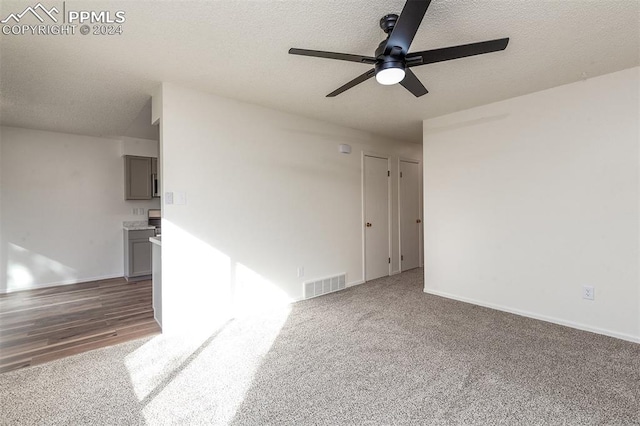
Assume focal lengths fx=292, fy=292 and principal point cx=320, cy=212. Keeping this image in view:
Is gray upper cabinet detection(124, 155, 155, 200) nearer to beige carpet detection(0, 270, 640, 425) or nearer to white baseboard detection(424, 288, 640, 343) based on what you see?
beige carpet detection(0, 270, 640, 425)

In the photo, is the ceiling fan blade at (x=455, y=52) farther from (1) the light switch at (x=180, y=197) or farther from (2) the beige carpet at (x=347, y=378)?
(1) the light switch at (x=180, y=197)

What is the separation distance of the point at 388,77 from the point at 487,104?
7.24 ft

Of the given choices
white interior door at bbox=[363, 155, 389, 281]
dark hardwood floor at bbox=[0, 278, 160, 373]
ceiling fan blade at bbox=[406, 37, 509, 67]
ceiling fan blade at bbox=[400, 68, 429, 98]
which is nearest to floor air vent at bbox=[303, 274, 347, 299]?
white interior door at bbox=[363, 155, 389, 281]

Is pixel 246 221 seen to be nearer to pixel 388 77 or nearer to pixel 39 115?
pixel 388 77

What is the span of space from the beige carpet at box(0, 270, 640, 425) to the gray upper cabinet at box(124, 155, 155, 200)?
328 cm

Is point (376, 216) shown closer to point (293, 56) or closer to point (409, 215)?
point (409, 215)

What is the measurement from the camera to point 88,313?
3328mm

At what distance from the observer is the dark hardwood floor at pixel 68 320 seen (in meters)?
2.49

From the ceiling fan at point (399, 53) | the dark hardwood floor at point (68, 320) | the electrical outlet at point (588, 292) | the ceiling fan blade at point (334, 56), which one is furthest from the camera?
the electrical outlet at point (588, 292)

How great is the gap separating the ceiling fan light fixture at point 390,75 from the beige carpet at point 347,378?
2.01 metres

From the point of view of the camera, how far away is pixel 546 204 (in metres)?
3.01

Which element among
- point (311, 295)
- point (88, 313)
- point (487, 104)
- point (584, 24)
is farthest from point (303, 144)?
point (88, 313)

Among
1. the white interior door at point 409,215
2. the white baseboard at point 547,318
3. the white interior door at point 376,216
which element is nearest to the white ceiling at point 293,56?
the white interior door at point 376,216

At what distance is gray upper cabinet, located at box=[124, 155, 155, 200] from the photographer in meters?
4.99
